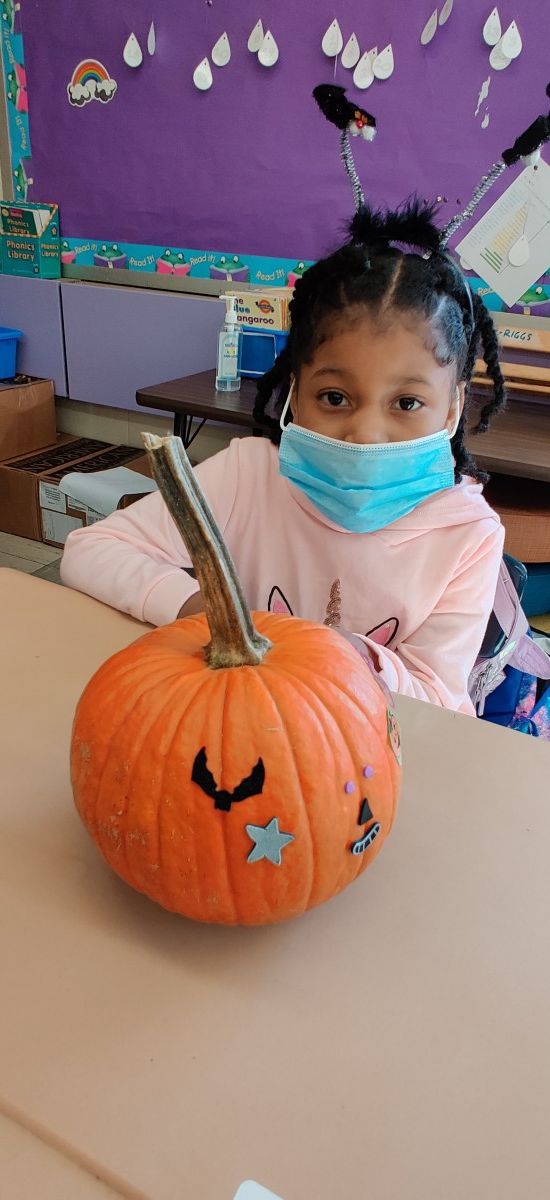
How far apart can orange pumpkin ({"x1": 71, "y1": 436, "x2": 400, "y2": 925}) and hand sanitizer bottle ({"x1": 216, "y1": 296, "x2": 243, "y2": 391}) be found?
2.21 m

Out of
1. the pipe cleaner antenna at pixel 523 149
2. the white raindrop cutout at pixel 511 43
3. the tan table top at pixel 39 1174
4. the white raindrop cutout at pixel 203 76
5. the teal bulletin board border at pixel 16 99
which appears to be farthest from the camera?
the teal bulletin board border at pixel 16 99

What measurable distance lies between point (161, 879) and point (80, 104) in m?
3.51

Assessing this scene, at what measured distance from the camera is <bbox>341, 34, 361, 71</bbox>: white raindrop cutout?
249 centimetres

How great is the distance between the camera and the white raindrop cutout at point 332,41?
8.21ft

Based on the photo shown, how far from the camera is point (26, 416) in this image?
3.45 meters

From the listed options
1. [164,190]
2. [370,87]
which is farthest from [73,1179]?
[164,190]

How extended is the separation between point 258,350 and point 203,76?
1.09m

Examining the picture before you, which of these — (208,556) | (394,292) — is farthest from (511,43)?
(208,556)

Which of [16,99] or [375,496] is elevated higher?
[16,99]

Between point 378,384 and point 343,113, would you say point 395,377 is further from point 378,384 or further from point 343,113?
point 343,113

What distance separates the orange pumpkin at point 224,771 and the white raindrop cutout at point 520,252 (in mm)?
2415

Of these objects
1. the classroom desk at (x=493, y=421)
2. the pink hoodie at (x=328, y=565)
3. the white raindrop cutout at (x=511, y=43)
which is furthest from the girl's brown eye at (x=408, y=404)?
the white raindrop cutout at (x=511, y=43)

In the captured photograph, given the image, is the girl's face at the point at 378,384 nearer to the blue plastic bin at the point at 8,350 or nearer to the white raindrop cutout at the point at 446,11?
the white raindrop cutout at the point at 446,11

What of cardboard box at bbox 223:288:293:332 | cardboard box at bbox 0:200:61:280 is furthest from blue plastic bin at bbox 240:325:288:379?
cardboard box at bbox 0:200:61:280
